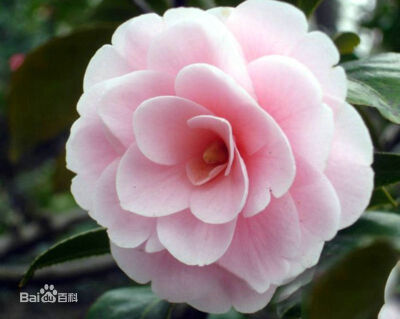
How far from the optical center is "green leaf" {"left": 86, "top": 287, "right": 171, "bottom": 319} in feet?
3.47

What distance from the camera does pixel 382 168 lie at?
815 millimetres

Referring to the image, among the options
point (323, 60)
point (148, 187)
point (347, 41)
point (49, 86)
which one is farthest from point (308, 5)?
point (49, 86)

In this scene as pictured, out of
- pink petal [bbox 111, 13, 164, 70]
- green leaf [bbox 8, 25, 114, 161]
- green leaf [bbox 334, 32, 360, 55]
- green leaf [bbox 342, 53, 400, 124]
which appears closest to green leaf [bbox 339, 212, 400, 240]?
green leaf [bbox 342, 53, 400, 124]

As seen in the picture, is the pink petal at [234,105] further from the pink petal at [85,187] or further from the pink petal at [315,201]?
the pink petal at [85,187]

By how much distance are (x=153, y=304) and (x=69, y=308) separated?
9.84ft

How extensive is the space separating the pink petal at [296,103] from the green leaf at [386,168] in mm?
237

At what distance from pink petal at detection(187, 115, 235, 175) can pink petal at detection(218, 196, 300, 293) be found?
74 millimetres

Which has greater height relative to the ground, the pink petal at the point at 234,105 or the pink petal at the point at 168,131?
the pink petal at the point at 234,105

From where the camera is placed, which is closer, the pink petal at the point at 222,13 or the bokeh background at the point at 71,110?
Result: the pink petal at the point at 222,13

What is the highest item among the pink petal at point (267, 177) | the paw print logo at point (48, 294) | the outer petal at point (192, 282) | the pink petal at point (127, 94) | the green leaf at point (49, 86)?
the pink petal at point (127, 94)

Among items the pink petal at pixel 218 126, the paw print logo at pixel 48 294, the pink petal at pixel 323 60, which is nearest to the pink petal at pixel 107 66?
the pink petal at pixel 218 126

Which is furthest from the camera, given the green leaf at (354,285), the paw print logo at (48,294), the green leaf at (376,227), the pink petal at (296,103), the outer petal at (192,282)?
the paw print logo at (48,294)

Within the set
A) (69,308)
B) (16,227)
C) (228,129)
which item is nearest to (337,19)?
(16,227)

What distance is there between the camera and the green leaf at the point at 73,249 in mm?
885
